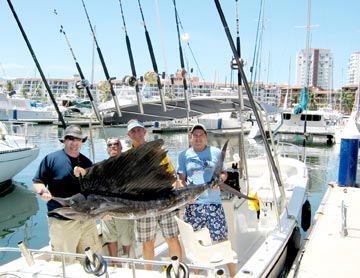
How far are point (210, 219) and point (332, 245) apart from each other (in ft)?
6.16

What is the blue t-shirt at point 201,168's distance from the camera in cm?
287

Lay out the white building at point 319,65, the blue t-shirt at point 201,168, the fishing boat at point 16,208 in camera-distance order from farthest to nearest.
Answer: the white building at point 319,65 → the fishing boat at point 16,208 → the blue t-shirt at point 201,168

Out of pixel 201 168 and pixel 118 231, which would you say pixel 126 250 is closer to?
pixel 118 231

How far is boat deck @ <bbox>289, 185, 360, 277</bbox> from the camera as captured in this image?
3465 millimetres

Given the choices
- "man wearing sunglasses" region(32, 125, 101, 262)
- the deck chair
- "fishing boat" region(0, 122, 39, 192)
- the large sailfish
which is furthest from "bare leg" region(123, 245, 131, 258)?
"fishing boat" region(0, 122, 39, 192)

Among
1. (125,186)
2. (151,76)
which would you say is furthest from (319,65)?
(125,186)

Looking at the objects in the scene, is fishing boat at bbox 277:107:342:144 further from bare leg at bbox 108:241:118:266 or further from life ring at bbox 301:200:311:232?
bare leg at bbox 108:241:118:266

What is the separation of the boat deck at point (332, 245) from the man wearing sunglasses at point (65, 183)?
78.3 inches

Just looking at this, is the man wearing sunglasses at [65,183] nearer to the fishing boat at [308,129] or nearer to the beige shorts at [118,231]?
the beige shorts at [118,231]

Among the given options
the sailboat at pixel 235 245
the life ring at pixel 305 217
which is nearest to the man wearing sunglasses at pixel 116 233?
the sailboat at pixel 235 245

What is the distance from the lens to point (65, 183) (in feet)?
8.30

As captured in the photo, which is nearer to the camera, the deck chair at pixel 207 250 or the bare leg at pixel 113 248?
the deck chair at pixel 207 250

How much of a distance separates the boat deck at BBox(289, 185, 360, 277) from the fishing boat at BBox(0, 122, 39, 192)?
25.8ft

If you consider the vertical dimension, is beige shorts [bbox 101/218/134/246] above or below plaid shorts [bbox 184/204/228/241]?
below
